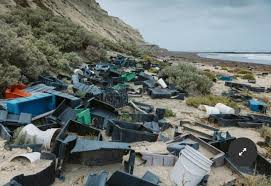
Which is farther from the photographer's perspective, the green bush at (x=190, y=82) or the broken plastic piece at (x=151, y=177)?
the green bush at (x=190, y=82)

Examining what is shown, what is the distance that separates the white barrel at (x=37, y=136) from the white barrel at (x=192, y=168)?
237 cm

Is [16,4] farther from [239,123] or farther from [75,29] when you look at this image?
[239,123]

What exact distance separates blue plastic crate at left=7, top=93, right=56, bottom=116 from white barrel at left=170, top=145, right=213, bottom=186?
4030mm

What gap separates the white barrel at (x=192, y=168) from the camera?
5.36m

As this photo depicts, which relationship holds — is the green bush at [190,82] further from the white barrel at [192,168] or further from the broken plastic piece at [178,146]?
the white barrel at [192,168]

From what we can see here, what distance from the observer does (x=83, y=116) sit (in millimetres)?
8172

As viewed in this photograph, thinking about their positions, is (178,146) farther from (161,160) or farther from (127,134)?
(127,134)

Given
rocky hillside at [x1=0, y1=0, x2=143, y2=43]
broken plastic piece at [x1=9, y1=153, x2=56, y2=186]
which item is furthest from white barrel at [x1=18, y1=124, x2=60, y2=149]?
rocky hillside at [x1=0, y1=0, x2=143, y2=43]

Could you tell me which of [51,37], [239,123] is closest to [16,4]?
[51,37]

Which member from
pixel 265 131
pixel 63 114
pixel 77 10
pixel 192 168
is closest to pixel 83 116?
pixel 63 114

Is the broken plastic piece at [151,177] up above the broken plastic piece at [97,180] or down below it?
below

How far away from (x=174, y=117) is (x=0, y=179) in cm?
619

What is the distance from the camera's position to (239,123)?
10.0 meters

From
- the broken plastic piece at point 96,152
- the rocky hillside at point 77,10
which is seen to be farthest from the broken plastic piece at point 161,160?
the rocky hillside at point 77,10
